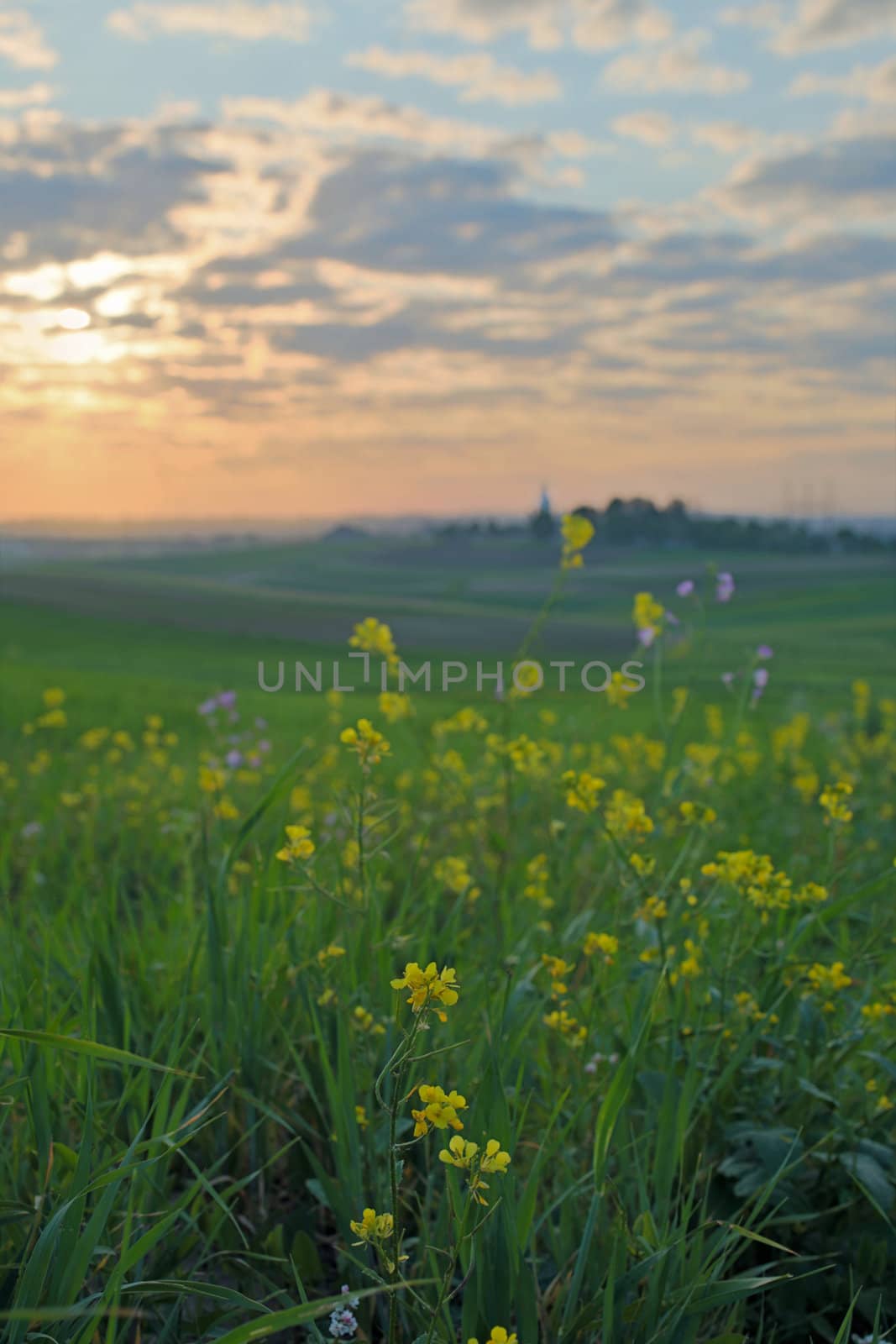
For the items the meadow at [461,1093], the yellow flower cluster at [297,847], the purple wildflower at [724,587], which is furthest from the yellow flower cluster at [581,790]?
the purple wildflower at [724,587]

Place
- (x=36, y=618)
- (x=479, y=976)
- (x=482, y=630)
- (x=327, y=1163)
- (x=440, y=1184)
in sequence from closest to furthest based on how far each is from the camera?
1. (x=440, y=1184)
2. (x=327, y=1163)
3. (x=479, y=976)
4. (x=482, y=630)
5. (x=36, y=618)

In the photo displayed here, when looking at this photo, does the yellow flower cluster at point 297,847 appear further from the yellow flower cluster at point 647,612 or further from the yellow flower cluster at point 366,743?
the yellow flower cluster at point 647,612

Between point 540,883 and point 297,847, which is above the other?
point 297,847

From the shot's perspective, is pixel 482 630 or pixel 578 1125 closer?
pixel 578 1125

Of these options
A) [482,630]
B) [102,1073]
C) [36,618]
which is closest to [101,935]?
[102,1073]

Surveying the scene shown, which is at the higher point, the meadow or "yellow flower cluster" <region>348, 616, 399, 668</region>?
"yellow flower cluster" <region>348, 616, 399, 668</region>

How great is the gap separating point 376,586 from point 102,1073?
3839 centimetres

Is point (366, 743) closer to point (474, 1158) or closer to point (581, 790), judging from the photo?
point (581, 790)

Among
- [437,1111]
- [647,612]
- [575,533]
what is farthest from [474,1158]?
[647,612]

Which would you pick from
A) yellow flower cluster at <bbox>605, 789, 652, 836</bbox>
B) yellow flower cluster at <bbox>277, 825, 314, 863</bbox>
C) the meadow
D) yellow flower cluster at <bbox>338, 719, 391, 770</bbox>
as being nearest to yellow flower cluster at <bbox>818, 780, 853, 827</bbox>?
the meadow

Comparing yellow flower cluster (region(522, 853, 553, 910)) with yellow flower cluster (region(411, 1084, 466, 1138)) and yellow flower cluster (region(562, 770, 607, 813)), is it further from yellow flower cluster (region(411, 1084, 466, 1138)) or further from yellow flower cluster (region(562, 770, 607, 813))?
yellow flower cluster (region(411, 1084, 466, 1138))

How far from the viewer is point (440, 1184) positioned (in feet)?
6.41

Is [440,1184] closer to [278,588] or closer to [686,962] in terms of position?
[686,962]

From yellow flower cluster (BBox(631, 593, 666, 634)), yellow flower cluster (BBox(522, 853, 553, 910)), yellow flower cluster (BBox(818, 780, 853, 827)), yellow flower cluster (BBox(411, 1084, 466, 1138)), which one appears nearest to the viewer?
yellow flower cluster (BBox(411, 1084, 466, 1138))
